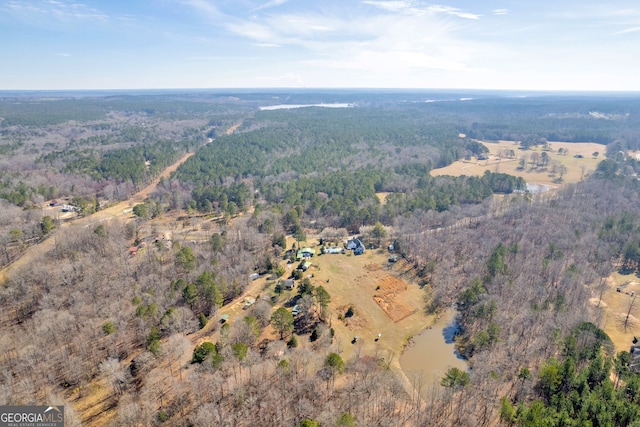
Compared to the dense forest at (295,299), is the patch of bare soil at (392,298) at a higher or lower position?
lower

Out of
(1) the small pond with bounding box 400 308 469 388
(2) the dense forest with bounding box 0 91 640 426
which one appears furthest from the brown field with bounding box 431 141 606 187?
(1) the small pond with bounding box 400 308 469 388

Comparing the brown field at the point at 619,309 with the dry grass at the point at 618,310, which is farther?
the brown field at the point at 619,309

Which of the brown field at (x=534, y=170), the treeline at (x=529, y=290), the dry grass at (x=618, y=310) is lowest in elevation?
the dry grass at (x=618, y=310)

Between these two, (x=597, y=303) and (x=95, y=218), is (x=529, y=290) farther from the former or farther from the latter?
(x=95, y=218)

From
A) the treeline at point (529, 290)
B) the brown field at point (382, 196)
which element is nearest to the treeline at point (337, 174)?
the brown field at point (382, 196)

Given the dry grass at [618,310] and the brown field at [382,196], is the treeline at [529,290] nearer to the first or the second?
the dry grass at [618,310]

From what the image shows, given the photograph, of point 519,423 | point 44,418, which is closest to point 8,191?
point 44,418

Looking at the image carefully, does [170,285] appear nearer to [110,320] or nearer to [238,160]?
[110,320]
